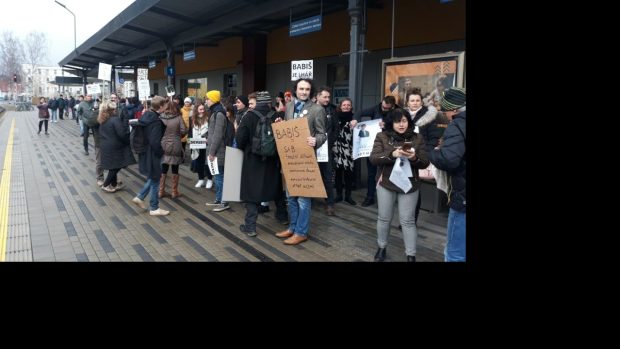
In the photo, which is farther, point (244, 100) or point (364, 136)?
point (364, 136)

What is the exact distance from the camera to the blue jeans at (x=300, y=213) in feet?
15.9

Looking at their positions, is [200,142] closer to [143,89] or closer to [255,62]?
[143,89]

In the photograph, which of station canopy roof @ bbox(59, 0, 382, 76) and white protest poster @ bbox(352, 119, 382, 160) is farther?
station canopy roof @ bbox(59, 0, 382, 76)

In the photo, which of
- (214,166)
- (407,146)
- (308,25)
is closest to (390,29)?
(308,25)

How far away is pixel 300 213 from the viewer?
4.93 metres

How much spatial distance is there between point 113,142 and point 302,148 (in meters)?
4.01

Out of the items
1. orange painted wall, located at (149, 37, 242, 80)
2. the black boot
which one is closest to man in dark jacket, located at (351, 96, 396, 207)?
the black boot

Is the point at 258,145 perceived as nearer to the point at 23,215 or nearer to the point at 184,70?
the point at 23,215

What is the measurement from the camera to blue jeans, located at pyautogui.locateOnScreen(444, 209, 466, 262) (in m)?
3.39

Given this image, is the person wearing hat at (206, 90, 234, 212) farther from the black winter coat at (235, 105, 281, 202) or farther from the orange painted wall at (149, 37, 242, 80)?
the orange painted wall at (149, 37, 242, 80)

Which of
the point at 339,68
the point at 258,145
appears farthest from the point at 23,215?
the point at 339,68

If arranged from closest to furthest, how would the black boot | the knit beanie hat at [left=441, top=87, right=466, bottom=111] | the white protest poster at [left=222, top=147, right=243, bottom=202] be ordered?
the knit beanie hat at [left=441, top=87, right=466, bottom=111] < the black boot < the white protest poster at [left=222, top=147, right=243, bottom=202]

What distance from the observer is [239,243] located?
497 centimetres

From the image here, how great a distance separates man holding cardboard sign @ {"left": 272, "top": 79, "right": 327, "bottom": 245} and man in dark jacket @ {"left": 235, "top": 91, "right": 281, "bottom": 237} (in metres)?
0.25
